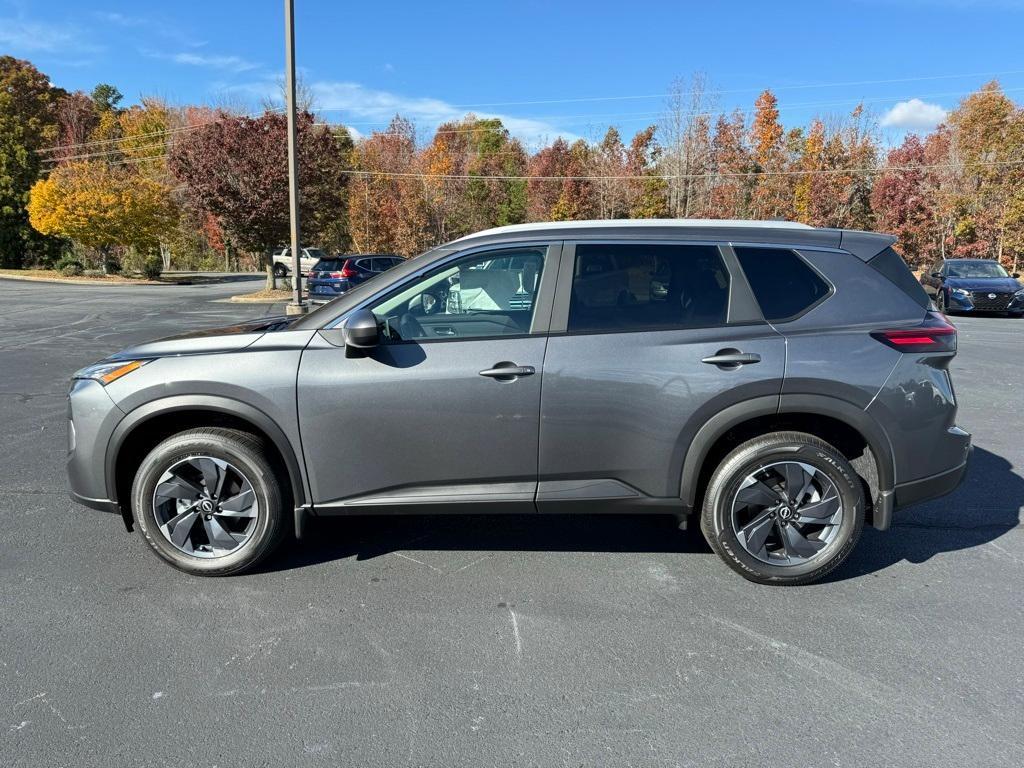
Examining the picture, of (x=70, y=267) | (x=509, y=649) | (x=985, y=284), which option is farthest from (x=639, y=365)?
(x=70, y=267)

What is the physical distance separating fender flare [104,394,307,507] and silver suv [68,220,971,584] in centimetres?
1

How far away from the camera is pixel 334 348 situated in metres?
3.46

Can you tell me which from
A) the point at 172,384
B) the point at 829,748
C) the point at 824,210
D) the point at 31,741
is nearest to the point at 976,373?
the point at 829,748

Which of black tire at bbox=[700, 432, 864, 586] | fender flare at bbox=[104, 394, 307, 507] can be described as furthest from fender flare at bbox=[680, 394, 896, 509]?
fender flare at bbox=[104, 394, 307, 507]

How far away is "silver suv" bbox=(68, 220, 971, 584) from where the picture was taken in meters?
3.39

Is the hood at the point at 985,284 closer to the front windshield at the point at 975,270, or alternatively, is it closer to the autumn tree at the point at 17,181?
the front windshield at the point at 975,270

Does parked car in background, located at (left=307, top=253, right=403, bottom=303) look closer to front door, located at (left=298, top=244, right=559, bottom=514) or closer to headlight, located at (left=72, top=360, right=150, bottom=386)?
headlight, located at (left=72, top=360, right=150, bottom=386)

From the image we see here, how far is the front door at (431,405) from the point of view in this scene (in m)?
3.38

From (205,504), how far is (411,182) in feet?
145

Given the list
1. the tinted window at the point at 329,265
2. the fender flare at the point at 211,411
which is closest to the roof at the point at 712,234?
the fender flare at the point at 211,411

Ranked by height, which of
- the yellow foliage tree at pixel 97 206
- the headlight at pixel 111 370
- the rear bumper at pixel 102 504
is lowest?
the rear bumper at pixel 102 504

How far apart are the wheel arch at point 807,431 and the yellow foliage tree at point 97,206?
35.4m

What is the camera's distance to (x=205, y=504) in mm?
3604

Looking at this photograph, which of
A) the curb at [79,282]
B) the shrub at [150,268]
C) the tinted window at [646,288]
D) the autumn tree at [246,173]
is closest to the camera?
the tinted window at [646,288]
